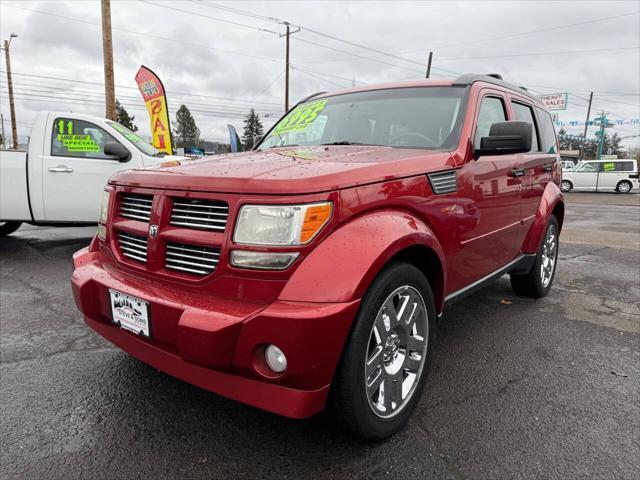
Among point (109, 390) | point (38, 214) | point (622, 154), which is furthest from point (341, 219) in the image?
point (622, 154)

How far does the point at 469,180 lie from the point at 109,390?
2.42 meters

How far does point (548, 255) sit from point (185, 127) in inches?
3895

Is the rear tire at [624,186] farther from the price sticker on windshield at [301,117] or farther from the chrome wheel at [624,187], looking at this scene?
the price sticker on windshield at [301,117]

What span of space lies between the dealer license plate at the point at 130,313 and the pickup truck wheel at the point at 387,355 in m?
0.87

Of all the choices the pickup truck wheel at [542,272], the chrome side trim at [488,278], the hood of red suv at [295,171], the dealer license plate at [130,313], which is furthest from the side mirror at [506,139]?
the dealer license plate at [130,313]

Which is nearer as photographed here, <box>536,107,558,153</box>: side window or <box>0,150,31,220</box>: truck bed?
<box>536,107,558,153</box>: side window

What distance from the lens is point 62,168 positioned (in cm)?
568

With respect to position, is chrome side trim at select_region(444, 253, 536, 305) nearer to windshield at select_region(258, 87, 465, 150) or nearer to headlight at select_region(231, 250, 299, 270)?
windshield at select_region(258, 87, 465, 150)

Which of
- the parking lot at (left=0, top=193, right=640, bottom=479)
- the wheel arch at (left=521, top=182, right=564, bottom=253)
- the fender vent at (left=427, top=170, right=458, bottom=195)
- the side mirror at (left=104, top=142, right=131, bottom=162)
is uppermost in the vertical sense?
the side mirror at (left=104, top=142, right=131, bottom=162)

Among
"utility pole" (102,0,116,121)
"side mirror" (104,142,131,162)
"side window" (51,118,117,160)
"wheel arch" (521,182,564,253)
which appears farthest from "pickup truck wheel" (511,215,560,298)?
"utility pole" (102,0,116,121)

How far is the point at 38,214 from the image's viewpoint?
18.6 feet

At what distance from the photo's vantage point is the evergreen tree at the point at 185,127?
94438mm

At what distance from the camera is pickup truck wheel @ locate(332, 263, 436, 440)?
6.05ft

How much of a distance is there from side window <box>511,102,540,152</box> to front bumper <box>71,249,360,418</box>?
2.74m
